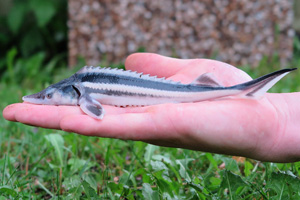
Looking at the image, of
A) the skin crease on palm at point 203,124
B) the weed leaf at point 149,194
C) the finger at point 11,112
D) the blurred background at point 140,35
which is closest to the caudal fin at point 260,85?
the skin crease on palm at point 203,124

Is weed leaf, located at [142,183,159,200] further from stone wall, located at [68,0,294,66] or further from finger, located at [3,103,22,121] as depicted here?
stone wall, located at [68,0,294,66]

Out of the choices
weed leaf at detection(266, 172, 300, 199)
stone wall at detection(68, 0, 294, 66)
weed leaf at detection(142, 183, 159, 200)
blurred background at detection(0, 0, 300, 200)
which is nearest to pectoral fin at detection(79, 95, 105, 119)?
weed leaf at detection(142, 183, 159, 200)

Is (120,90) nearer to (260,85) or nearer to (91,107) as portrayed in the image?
(91,107)

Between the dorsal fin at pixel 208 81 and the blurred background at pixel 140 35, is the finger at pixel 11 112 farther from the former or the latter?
the blurred background at pixel 140 35

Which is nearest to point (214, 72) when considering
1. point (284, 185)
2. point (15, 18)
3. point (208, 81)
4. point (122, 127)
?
point (208, 81)

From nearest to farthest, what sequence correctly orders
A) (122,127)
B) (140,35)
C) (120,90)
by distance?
(122,127), (120,90), (140,35)

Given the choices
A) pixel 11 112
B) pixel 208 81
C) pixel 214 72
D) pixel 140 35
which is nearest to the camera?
pixel 11 112
